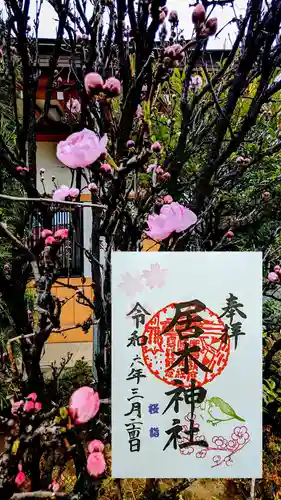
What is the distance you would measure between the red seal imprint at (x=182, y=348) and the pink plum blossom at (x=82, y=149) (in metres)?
0.43

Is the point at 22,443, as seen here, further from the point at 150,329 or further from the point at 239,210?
the point at 239,210

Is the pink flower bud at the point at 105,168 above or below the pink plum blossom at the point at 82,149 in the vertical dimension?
below

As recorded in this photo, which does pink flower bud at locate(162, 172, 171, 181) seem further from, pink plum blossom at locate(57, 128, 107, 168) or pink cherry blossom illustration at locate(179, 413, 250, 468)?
pink cherry blossom illustration at locate(179, 413, 250, 468)

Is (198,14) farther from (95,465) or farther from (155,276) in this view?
(95,465)

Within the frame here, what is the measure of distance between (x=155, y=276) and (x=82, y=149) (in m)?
0.38

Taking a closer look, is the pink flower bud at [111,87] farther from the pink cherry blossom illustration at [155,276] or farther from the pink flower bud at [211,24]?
the pink flower bud at [211,24]

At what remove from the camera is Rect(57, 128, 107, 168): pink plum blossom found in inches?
35.6

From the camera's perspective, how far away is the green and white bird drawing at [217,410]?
1.03 metres

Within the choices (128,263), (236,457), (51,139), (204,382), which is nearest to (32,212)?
(128,263)

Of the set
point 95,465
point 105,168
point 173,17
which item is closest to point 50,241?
point 105,168

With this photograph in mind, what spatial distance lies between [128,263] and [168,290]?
0.13 meters

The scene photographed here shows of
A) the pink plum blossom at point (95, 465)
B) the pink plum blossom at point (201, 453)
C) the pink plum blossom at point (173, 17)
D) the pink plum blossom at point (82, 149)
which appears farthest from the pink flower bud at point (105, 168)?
the pink plum blossom at point (173, 17)

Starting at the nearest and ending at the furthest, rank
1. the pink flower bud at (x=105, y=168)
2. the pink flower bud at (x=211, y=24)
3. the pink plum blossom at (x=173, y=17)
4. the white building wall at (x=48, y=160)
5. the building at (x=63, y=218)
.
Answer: the pink flower bud at (x=105, y=168)
the pink flower bud at (x=211, y=24)
the pink plum blossom at (x=173, y=17)
the building at (x=63, y=218)
the white building wall at (x=48, y=160)

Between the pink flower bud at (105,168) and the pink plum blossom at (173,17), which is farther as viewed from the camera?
the pink plum blossom at (173,17)
